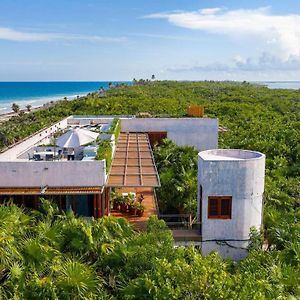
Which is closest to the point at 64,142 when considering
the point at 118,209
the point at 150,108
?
the point at 118,209

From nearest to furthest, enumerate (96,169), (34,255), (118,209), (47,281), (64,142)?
(47,281)
(34,255)
(96,169)
(118,209)
(64,142)

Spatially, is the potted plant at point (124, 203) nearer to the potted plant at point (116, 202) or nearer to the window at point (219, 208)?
the potted plant at point (116, 202)

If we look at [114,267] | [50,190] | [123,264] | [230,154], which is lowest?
[114,267]

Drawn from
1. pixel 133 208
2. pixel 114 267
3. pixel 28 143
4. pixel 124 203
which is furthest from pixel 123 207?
pixel 114 267

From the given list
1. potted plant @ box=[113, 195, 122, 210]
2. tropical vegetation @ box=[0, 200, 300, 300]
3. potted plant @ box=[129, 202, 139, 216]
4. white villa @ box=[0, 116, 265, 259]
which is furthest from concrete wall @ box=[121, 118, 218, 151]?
tropical vegetation @ box=[0, 200, 300, 300]

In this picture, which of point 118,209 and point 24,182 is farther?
point 118,209

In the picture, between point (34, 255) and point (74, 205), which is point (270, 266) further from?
point (74, 205)

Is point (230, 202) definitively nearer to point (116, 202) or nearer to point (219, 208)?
point (219, 208)

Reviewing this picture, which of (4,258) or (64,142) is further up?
(64,142)
